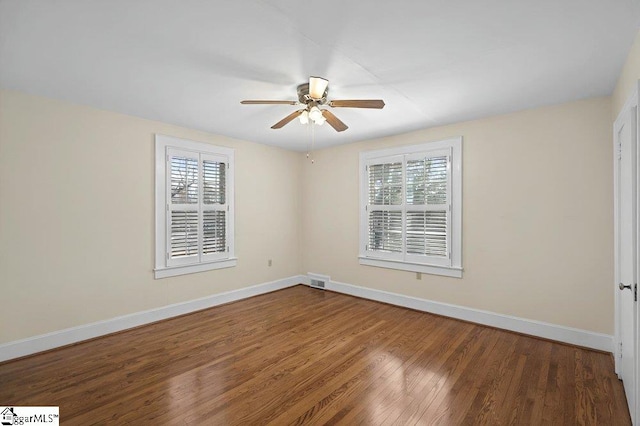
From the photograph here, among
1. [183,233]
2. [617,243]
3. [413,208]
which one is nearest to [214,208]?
[183,233]

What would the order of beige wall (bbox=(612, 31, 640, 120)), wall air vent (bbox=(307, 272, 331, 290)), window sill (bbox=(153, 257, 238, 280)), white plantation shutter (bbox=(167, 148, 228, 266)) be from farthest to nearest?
1. wall air vent (bbox=(307, 272, 331, 290))
2. white plantation shutter (bbox=(167, 148, 228, 266))
3. window sill (bbox=(153, 257, 238, 280))
4. beige wall (bbox=(612, 31, 640, 120))

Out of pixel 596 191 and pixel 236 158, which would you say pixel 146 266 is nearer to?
pixel 236 158

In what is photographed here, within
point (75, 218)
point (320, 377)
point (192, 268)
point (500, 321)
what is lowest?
point (320, 377)

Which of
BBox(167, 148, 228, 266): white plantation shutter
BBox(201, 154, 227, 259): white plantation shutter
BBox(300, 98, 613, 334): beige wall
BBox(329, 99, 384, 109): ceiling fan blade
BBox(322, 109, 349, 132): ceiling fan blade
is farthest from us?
BBox(201, 154, 227, 259): white plantation shutter

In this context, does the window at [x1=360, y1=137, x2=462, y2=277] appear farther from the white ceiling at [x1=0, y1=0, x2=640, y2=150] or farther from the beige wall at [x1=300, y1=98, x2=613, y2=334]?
the white ceiling at [x1=0, y1=0, x2=640, y2=150]

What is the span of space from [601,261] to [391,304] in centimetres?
251

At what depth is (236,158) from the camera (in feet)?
15.6

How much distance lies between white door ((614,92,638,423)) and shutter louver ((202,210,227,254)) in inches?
175

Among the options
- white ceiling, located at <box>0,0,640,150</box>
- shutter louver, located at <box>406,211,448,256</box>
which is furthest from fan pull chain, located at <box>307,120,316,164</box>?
shutter louver, located at <box>406,211,448,256</box>

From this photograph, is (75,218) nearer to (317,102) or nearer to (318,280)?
(317,102)

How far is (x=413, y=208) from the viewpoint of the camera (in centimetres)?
431

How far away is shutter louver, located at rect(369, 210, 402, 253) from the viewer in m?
4.52

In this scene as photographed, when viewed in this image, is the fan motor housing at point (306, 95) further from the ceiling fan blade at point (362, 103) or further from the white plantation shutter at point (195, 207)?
the white plantation shutter at point (195, 207)

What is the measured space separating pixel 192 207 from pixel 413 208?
10.4ft
